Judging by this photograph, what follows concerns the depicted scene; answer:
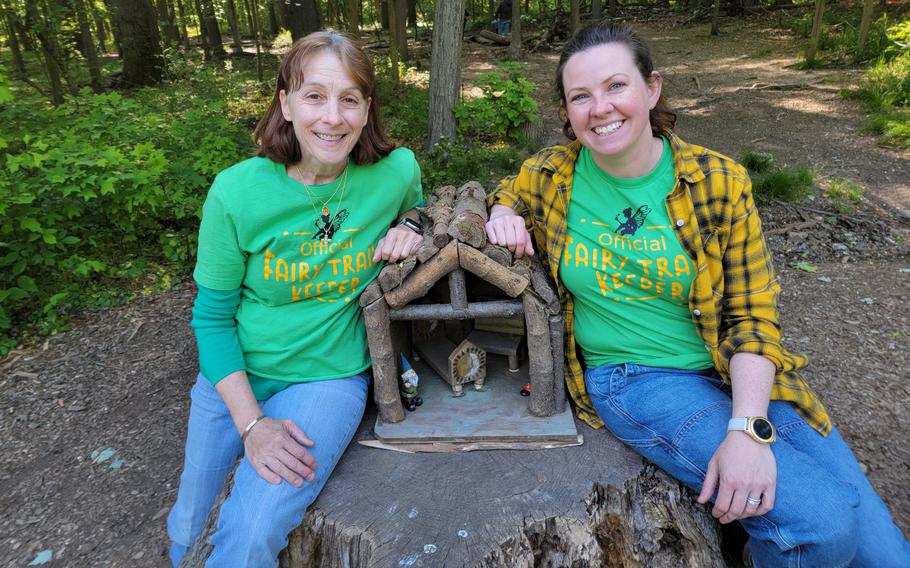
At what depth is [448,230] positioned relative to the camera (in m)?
2.09

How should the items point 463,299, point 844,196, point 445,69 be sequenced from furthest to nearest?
point 445,69
point 844,196
point 463,299

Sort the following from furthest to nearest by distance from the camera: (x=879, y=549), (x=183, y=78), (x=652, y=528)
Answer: (x=183, y=78)
(x=652, y=528)
(x=879, y=549)

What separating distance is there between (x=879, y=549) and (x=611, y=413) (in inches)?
33.6

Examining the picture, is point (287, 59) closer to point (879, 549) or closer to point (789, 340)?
point (879, 549)

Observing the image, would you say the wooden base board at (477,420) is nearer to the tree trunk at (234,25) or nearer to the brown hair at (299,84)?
the brown hair at (299,84)

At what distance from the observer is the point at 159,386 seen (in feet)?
12.4

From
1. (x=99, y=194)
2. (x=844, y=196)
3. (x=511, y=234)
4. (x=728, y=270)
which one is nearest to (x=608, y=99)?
(x=511, y=234)

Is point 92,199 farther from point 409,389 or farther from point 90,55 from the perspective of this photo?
point 90,55

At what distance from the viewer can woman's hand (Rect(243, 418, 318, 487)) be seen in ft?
6.08

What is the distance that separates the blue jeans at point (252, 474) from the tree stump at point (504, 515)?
0.39 ft

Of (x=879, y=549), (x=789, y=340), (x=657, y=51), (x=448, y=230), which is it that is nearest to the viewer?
(x=879, y=549)

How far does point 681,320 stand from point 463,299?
0.79 metres

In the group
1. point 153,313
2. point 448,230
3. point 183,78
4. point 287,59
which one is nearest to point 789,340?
point 448,230

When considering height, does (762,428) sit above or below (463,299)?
below
